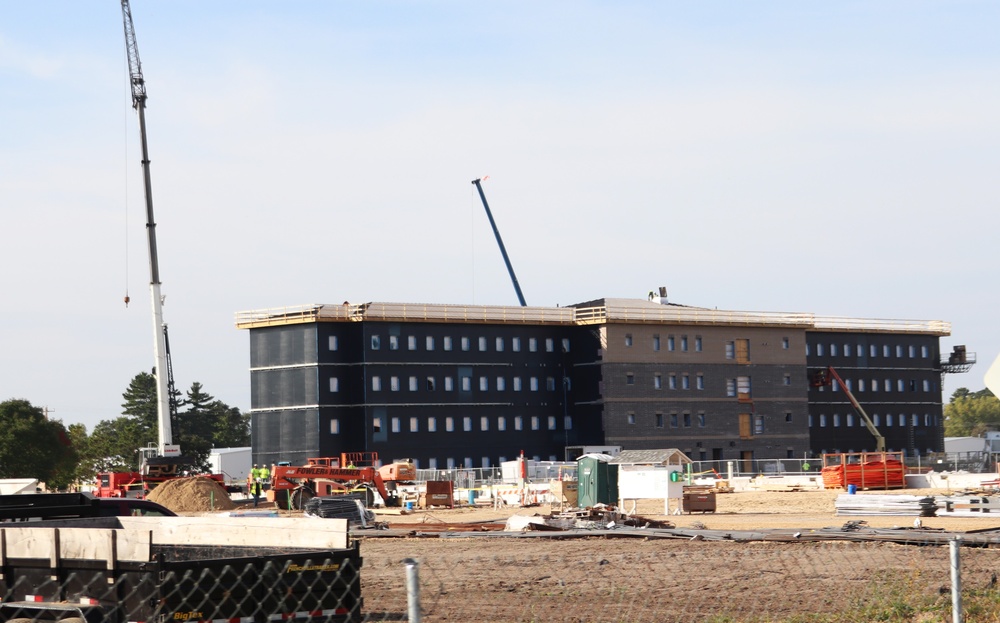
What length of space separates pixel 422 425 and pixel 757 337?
28209 mm

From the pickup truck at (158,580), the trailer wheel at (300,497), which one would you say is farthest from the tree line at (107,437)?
the pickup truck at (158,580)

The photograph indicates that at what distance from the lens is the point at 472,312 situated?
321 feet

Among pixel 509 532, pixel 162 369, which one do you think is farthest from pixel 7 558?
pixel 162 369

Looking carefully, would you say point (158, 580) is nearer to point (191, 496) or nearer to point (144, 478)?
point (191, 496)

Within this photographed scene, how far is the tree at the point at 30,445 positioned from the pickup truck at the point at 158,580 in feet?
254

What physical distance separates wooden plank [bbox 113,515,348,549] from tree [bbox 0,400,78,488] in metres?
Answer: 76.0

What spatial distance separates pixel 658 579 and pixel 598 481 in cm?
2752

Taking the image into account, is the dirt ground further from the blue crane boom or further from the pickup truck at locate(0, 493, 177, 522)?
the blue crane boom

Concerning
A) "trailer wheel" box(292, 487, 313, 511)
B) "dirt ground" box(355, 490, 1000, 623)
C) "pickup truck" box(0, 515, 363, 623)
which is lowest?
"trailer wheel" box(292, 487, 313, 511)

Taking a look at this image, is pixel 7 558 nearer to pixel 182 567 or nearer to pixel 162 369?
pixel 182 567

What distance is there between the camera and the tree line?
86938 millimetres

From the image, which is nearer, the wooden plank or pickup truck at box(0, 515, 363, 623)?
pickup truck at box(0, 515, 363, 623)

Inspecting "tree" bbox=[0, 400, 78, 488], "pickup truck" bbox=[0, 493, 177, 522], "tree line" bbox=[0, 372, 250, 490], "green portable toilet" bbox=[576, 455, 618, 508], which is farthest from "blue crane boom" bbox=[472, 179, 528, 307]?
"pickup truck" bbox=[0, 493, 177, 522]

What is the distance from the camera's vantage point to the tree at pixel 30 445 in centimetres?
8638
